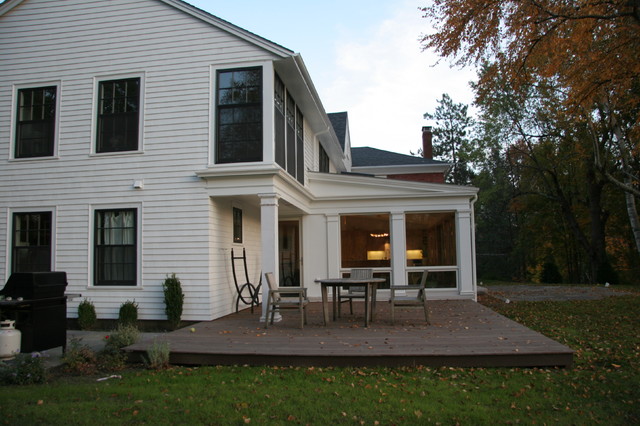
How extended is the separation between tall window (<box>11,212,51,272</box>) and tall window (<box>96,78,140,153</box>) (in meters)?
1.99

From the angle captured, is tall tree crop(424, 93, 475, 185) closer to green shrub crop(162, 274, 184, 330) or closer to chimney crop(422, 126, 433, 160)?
chimney crop(422, 126, 433, 160)

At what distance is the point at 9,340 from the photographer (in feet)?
20.3

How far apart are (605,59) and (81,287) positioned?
40.6ft

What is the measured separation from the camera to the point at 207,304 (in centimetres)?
891

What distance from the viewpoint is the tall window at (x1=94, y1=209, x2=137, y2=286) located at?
9.32 metres

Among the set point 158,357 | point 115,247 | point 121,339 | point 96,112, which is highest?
point 96,112

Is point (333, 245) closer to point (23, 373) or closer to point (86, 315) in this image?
point (86, 315)

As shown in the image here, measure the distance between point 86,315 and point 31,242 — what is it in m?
2.18

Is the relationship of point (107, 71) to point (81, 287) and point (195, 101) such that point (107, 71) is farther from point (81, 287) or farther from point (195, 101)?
point (81, 287)

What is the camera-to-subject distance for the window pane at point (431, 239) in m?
12.6

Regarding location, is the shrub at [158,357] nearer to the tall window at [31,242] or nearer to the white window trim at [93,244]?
the white window trim at [93,244]

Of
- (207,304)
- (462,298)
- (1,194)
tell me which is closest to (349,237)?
(462,298)

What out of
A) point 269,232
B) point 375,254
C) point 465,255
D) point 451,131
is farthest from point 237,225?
point 451,131

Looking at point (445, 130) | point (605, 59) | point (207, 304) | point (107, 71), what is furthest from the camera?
point (445, 130)
